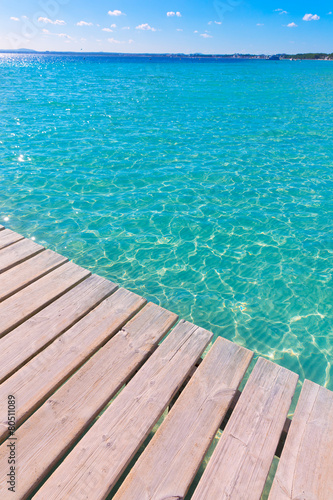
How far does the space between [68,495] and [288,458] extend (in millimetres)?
1972

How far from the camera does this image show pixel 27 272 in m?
4.99

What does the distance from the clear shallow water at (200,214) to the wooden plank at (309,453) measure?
2.86 meters

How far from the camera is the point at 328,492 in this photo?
264 centimetres

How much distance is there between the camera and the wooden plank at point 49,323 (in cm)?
360

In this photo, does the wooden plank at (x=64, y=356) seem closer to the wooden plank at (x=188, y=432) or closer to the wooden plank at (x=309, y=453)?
the wooden plank at (x=188, y=432)

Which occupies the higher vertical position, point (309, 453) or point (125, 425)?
point (125, 425)

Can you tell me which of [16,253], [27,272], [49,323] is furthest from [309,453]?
[16,253]

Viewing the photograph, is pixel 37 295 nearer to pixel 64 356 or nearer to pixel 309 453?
pixel 64 356

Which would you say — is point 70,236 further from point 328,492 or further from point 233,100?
point 233,100

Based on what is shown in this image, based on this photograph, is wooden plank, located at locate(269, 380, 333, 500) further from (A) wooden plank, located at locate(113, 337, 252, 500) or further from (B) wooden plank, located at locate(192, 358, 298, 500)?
(A) wooden plank, located at locate(113, 337, 252, 500)

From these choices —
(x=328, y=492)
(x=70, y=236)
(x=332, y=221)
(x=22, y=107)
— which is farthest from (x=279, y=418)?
(x=22, y=107)

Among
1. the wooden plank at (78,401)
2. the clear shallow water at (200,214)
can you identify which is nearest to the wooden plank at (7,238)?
the clear shallow water at (200,214)

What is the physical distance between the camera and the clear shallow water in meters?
7.12

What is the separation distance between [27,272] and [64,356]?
1.93 meters
